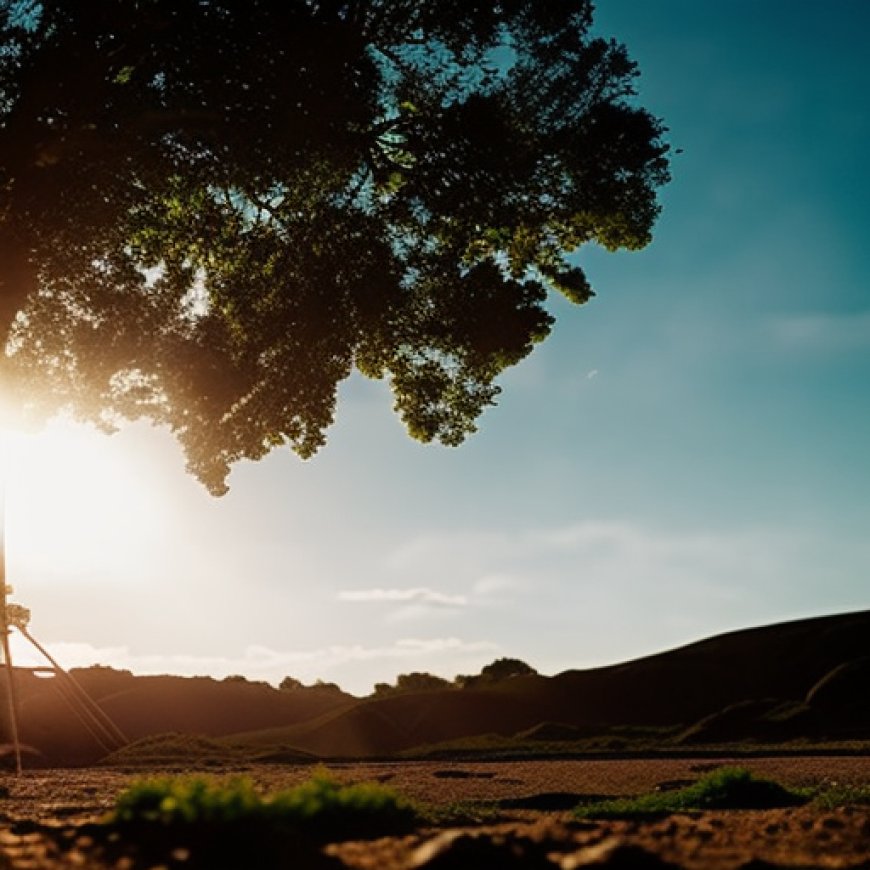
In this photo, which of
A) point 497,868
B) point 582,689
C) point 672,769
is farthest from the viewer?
point 582,689

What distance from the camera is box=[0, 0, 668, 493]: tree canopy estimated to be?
13.0 meters

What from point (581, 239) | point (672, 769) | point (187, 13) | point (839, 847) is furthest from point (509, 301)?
point (839, 847)

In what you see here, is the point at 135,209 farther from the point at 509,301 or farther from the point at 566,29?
the point at 566,29

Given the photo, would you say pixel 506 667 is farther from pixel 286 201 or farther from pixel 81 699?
pixel 286 201

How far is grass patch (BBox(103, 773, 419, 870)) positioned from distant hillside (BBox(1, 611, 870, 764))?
2465cm

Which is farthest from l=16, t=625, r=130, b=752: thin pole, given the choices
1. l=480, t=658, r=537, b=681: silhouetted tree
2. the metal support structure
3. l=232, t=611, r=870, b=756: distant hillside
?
l=480, t=658, r=537, b=681: silhouetted tree

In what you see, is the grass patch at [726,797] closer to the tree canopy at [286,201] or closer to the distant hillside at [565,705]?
the tree canopy at [286,201]

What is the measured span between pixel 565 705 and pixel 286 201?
3161cm

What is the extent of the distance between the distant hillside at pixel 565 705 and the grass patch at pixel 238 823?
24.7m

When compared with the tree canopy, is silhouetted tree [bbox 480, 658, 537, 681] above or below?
below

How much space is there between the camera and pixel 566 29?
1625cm

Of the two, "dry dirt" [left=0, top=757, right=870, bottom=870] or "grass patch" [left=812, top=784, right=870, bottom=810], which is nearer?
"dry dirt" [left=0, top=757, right=870, bottom=870]

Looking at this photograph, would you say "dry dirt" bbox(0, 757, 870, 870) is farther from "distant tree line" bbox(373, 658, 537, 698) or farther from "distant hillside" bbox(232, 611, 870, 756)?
"distant tree line" bbox(373, 658, 537, 698)

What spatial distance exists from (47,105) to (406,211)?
666 centimetres
